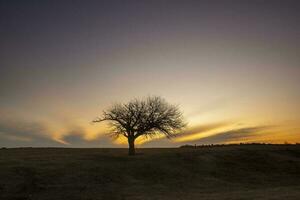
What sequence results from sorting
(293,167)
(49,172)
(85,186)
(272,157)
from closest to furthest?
(85,186) < (49,172) < (293,167) < (272,157)

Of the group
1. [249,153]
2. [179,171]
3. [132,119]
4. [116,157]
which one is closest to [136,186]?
[179,171]

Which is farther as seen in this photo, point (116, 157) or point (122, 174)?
point (116, 157)

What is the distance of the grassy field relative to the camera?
40906mm

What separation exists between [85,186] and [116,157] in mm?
19643

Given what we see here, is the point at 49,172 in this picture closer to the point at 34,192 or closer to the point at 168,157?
the point at 34,192

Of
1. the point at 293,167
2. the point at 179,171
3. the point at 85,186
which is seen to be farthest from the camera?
the point at 293,167

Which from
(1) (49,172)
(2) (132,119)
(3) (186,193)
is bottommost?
(3) (186,193)

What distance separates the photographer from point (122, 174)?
5166 centimetres

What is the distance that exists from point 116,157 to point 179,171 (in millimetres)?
12420

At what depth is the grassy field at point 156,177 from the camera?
40906 millimetres

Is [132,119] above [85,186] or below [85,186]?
above

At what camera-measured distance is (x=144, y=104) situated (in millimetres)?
73000

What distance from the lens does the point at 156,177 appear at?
51.8 m

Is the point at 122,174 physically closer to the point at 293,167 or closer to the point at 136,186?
the point at 136,186
